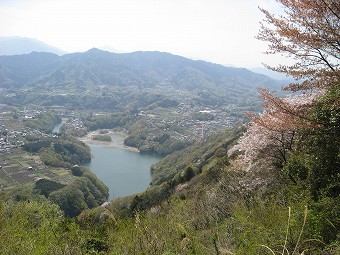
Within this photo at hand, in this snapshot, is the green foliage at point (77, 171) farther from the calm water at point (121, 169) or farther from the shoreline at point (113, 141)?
the shoreline at point (113, 141)

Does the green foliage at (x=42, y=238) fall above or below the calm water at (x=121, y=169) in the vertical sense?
above

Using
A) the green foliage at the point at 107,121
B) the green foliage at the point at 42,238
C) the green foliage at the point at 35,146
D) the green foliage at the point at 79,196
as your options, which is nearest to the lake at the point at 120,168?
the green foliage at the point at 79,196

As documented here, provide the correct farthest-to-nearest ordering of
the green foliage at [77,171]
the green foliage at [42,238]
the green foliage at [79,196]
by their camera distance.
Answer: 1. the green foliage at [77,171]
2. the green foliage at [79,196]
3. the green foliage at [42,238]

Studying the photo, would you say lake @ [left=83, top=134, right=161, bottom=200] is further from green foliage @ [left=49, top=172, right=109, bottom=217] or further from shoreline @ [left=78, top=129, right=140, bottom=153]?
green foliage @ [left=49, top=172, right=109, bottom=217]

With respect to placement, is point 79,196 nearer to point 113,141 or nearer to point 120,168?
point 120,168

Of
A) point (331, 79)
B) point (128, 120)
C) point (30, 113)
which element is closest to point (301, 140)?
point (331, 79)

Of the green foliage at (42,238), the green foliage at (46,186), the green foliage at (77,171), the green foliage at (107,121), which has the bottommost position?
the green foliage at (107,121)

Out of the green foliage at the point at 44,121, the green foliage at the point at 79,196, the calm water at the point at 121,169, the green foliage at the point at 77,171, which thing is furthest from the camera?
the green foliage at the point at 44,121

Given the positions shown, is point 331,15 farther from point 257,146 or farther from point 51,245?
point 51,245
